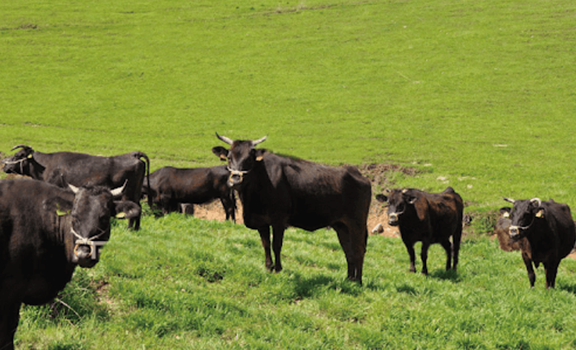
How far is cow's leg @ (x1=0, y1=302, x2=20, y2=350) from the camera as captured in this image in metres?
5.04

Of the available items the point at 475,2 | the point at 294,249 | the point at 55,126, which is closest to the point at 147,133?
the point at 55,126

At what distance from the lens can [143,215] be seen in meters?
15.6

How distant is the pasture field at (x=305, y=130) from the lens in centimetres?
739

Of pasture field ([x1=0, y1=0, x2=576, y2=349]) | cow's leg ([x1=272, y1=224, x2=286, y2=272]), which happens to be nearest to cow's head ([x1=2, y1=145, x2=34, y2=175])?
pasture field ([x1=0, y1=0, x2=576, y2=349])

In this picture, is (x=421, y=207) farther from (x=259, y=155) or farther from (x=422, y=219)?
(x=259, y=155)

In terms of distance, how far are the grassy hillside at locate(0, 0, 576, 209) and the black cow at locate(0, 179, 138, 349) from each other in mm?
17883

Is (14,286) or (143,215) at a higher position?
(14,286)

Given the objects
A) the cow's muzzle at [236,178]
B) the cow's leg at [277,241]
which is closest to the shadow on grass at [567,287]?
the cow's leg at [277,241]

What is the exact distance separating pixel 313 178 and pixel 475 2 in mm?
50118

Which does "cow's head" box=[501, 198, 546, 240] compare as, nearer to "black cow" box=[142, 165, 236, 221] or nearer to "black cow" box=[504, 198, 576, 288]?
"black cow" box=[504, 198, 576, 288]

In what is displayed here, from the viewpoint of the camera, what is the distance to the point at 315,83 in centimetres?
4159

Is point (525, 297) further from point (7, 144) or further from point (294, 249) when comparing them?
point (7, 144)

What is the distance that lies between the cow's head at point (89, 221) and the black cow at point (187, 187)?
1320 cm

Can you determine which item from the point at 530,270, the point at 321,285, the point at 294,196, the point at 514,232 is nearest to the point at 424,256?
the point at 514,232
